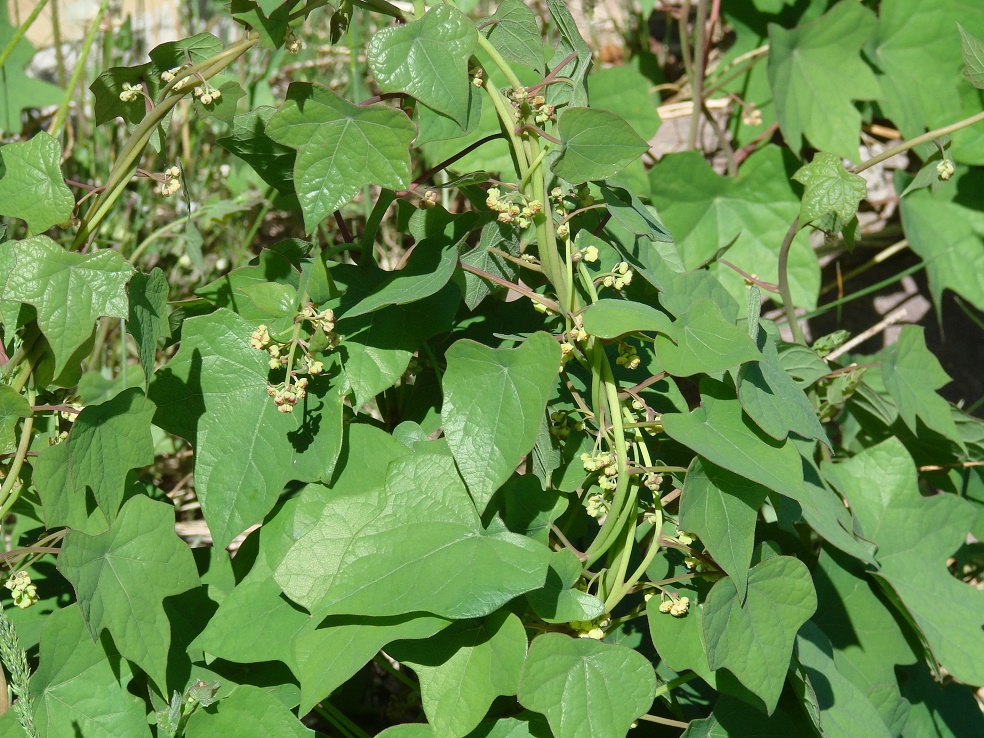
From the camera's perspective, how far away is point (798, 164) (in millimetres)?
1773

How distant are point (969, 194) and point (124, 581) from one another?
1.82 meters

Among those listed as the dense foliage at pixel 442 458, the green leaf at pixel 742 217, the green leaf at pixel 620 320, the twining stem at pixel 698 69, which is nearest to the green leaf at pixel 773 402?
the dense foliage at pixel 442 458

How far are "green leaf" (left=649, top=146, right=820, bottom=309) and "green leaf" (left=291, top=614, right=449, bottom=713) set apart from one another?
1.14 meters

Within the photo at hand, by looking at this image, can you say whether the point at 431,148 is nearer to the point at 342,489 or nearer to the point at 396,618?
the point at 342,489

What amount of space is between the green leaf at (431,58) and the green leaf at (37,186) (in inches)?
15.8

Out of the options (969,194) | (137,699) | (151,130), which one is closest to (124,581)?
(137,699)

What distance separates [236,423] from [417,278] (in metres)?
0.28

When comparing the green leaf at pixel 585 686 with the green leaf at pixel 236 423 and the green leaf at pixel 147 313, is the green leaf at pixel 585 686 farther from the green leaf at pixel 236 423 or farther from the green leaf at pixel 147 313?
the green leaf at pixel 147 313

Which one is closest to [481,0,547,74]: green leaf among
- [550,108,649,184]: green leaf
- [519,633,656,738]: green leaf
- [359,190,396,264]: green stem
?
[550,108,649,184]: green leaf

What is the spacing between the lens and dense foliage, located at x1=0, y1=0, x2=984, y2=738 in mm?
878

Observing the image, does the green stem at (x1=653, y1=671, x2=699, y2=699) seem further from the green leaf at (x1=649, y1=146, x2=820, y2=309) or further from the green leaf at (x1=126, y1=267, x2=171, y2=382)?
the green leaf at (x1=649, y1=146, x2=820, y2=309)

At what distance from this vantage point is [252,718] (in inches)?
38.7

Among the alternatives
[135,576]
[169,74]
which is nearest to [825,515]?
[135,576]

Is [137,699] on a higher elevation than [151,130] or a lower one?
lower
